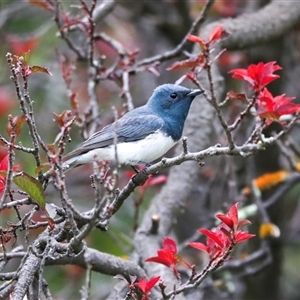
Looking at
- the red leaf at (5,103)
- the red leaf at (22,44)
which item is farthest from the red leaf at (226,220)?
the red leaf at (5,103)

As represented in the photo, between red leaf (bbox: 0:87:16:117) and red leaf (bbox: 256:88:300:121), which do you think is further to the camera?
red leaf (bbox: 0:87:16:117)

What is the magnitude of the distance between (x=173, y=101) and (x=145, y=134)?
0.99 feet

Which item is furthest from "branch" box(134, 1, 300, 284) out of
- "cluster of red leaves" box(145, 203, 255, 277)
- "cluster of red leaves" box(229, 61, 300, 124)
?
"cluster of red leaves" box(229, 61, 300, 124)

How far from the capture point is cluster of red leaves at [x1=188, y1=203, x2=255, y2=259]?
100 inches

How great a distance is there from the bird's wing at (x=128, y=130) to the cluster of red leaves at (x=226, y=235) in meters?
1.18

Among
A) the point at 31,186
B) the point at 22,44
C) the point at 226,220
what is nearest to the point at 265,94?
the point at 226,220

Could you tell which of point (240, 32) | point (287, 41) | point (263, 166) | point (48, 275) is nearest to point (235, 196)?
point (263, 166)

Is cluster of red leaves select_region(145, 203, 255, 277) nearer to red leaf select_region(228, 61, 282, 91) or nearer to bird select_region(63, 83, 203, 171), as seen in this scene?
red leaf select_region(228, 61, 282, 91)

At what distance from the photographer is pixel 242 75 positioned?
269 centimetres

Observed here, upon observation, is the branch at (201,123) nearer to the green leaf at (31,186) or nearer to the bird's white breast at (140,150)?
the bird's white breast at (140,150)

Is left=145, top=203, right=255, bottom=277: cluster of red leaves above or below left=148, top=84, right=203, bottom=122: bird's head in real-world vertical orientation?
below

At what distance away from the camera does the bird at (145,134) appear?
365 cm

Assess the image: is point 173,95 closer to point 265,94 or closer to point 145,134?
point 145,134

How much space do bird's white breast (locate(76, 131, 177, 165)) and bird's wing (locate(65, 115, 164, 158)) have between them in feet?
0.14
